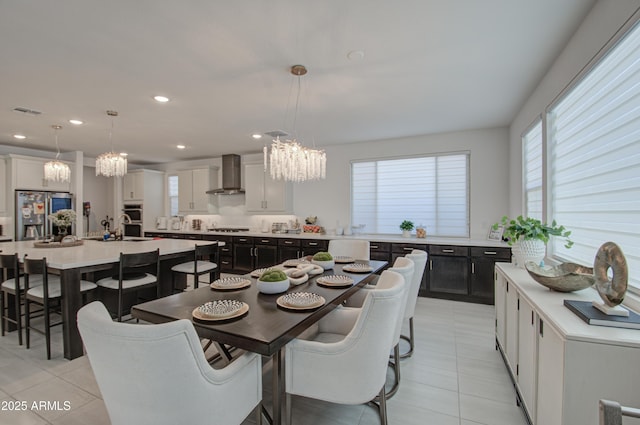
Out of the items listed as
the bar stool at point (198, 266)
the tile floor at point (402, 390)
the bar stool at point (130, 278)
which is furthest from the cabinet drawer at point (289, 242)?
the tile floor at point (402, 390)

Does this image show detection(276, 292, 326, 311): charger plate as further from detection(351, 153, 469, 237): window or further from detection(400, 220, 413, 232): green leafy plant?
detection(351, 153, 469, 237): window

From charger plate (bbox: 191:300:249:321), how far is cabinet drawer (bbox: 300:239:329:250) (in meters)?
3.47

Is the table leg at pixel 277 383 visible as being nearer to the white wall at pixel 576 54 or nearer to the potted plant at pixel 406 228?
the white wall at pixel 576 54

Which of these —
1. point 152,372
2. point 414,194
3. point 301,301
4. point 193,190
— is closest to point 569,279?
point 301,301

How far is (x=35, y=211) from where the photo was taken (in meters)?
5.59

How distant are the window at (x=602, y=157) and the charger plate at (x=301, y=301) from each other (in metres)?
1.72

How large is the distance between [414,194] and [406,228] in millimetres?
656

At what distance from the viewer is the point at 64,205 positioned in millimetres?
5965

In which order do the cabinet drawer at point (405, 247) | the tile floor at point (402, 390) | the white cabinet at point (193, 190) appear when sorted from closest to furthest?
1. the tile floor at point (402, 390)
2. the cabinet drawer at point (405, 247)
3. the white cabinet at point (193, 190)

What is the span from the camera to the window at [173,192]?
747 centimetres

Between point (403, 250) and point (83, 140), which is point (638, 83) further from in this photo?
point (83, 140)

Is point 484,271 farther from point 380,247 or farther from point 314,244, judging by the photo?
point 314,244

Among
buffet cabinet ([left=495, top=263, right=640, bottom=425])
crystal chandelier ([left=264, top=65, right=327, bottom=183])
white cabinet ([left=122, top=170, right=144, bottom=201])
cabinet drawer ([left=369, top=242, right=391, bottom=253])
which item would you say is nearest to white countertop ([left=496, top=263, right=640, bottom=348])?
buffet cabinet ([left=495, top=263, right=640, bottom=425])

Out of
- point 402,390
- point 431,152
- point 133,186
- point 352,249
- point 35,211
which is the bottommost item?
point 402,390
